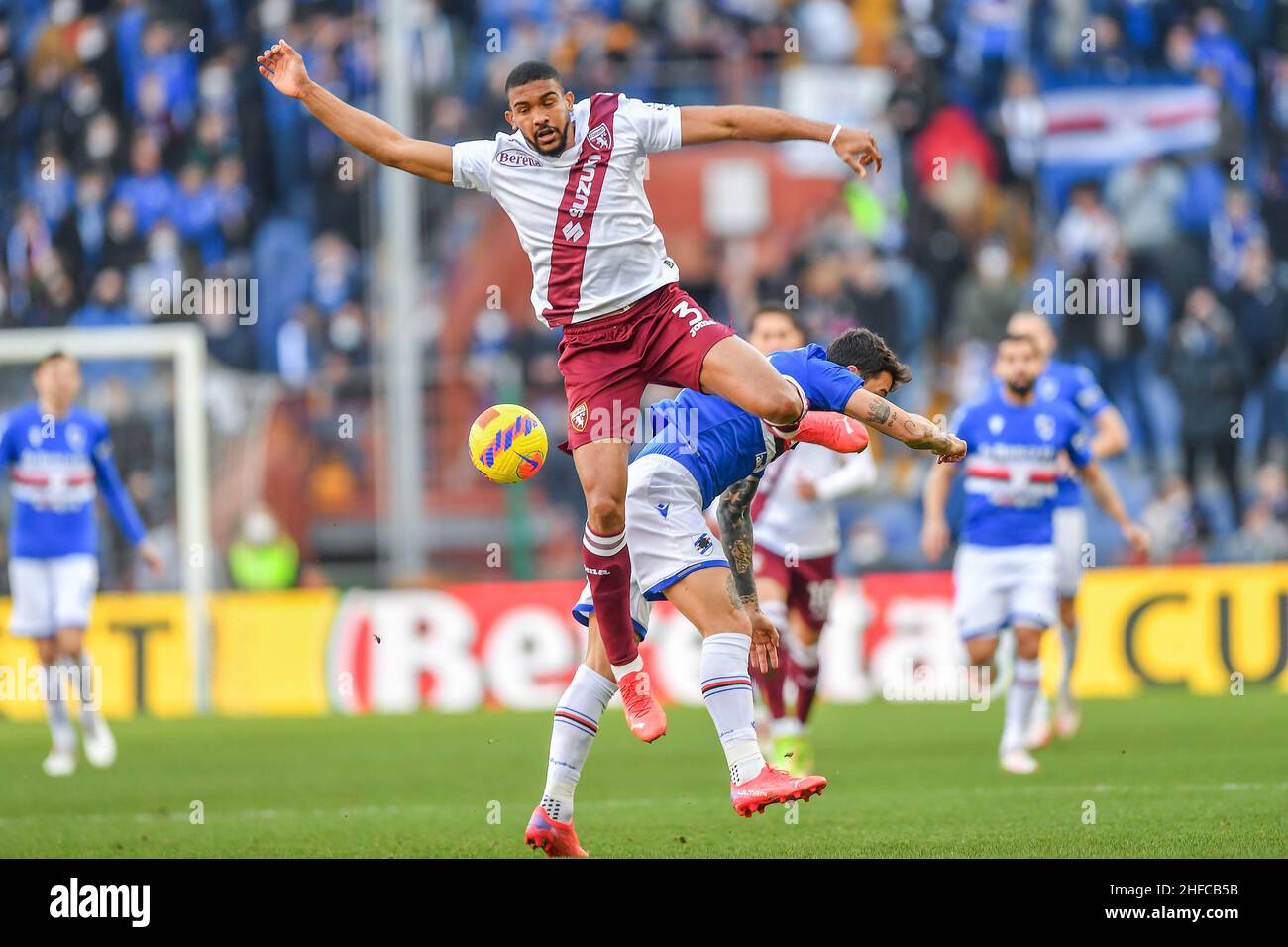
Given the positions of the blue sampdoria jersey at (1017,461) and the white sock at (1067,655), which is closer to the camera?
the blue sampdoria jersey at (1017,461)

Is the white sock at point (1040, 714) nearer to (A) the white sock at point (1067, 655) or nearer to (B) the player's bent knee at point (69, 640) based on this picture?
(A) the white sock at point (1067, 655)

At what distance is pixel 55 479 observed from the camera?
13500 millimetres

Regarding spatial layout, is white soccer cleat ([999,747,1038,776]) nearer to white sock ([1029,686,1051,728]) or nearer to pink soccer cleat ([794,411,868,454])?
white sock ([1029,686,1051,728])

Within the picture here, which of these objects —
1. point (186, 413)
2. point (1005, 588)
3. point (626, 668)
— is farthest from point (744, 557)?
point (186, 413)

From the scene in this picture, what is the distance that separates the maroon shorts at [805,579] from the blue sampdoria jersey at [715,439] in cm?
326

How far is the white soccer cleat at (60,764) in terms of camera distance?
12719 millimetres

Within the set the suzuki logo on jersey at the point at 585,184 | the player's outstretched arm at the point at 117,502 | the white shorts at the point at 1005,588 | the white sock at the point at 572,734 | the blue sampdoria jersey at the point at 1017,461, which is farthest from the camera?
the player's outstretched arm at the point at 117,502

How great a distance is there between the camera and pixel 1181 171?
2061cm

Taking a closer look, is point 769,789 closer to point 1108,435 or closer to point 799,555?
point 799,555

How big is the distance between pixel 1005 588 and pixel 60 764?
630 cm

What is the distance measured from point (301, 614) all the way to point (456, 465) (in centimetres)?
253

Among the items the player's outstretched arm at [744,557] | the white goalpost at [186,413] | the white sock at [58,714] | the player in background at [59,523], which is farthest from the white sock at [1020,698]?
the white goalpost at [186,413]

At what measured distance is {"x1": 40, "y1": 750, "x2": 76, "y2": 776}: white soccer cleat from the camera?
12.7m
